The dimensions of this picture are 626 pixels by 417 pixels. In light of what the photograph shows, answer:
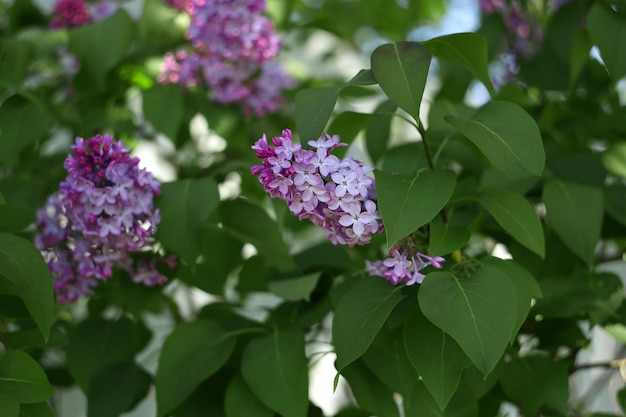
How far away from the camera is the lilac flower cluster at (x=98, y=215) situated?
1.08 meters

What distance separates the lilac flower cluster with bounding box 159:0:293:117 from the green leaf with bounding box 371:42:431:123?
58cm

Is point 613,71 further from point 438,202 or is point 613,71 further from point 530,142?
point 438,202

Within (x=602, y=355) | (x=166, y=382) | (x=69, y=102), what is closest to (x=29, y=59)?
(x=69, y=102)

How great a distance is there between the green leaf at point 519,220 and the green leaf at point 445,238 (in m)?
0.06

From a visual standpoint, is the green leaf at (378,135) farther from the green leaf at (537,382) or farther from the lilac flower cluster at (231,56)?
the green leaf at (537,382)

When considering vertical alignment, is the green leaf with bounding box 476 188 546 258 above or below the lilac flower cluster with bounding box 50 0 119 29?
above

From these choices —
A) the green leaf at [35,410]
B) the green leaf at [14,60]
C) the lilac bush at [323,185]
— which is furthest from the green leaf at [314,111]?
the green leaf at [14,60]

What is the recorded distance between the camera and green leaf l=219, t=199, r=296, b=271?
1264mm

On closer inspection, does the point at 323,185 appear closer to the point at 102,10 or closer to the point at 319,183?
the point at 319,183

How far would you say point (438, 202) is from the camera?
933 millimetres

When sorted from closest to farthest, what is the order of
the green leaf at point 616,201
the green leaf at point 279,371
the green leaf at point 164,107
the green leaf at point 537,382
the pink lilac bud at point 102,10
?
the green leaf at point 279,371, the green leaf at point 537,382, the green leaf at point 616,201, the green leaf at point 164,107, the pink lilac bud at point 102,10

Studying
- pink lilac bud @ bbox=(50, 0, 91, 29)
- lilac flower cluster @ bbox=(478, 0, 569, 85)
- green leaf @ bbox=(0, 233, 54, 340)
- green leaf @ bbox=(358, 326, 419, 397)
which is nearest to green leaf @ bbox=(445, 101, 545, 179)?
green leaf @ bbox=(358, 326, 419, 397)

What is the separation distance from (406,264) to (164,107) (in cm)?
67

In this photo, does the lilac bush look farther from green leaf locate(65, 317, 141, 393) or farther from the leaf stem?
green leaf locate(65, 317, 141, 393)
